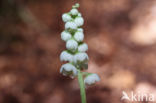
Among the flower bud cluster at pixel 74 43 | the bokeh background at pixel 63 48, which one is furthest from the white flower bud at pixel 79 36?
the bokeh background at pixel 63 48

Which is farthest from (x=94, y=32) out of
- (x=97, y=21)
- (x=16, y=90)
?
(x=16, y=90)

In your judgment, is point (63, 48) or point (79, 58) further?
point (63, 48)

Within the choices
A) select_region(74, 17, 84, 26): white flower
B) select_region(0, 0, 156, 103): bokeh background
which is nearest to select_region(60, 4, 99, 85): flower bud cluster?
select_region(74, 17, 84, 26): white flower

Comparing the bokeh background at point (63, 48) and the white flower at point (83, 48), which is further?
the bokeh background at point (63, 48)

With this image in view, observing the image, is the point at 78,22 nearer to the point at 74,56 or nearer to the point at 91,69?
the point at 74,56

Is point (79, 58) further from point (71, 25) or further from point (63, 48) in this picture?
point (63, 48)

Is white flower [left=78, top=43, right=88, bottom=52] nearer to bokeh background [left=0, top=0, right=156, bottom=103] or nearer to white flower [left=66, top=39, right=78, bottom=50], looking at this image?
white flower [left=66, top=39, right=78, bottom=50]

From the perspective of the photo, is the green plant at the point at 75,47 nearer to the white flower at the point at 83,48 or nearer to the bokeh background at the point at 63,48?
the white flower at the point at 83,48

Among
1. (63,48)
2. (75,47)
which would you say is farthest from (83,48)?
(63,48)
